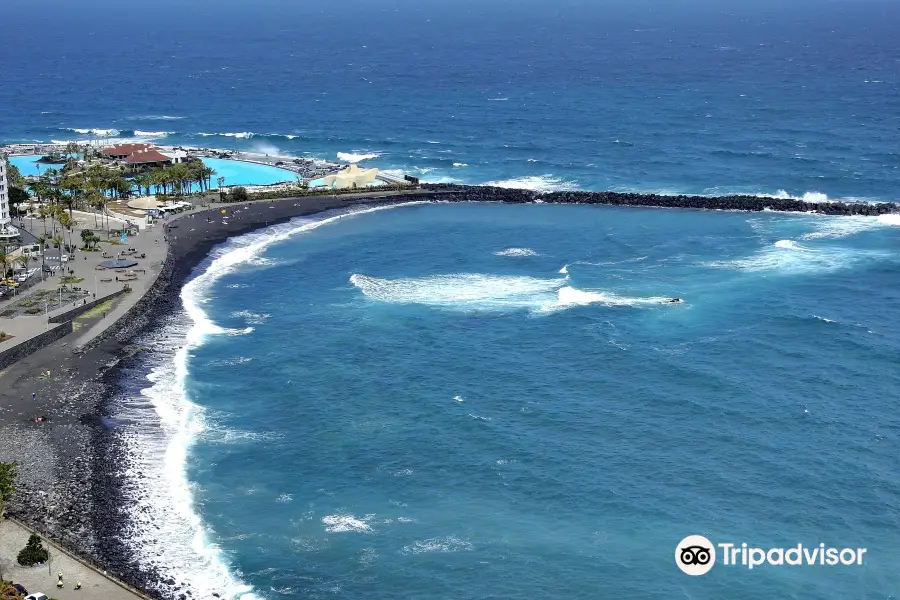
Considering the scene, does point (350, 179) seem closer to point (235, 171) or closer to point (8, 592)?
point (235, 171)

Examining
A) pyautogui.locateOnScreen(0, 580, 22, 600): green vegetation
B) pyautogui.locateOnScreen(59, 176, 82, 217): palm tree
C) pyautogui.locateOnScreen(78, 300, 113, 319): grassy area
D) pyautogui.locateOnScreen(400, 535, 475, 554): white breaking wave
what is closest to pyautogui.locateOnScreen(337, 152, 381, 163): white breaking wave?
pyautogui.locateOnScreen(59, 176, 82, 217): palm tree

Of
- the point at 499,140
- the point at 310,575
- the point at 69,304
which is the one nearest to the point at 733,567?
the point at 310,575

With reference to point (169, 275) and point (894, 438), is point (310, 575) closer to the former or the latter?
point (894, 438)

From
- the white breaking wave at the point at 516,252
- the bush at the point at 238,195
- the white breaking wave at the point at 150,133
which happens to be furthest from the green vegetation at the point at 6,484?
the white breaking wave at the point at 150,133

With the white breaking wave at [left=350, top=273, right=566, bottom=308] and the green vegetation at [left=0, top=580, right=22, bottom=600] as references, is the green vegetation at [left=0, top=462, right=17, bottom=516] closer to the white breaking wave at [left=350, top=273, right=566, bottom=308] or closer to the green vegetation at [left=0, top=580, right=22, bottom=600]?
the green vegetation at [left=0, top=580, right=22, bottom=600]

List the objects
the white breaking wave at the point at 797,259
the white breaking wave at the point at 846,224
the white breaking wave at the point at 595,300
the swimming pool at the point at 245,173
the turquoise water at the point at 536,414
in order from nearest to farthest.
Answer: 1. the turquoise water at the point at 536,414
2. the white breaking wave at the point at 595,300
3. the white breaking wave at the point at 797,259
4. the white breaking wave at the point at 846,224
5. the swimming pool at the point at 245,173

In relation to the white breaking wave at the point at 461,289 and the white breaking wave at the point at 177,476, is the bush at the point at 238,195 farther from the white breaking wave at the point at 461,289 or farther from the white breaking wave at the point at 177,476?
the white breaking wave at the point at 177,476
